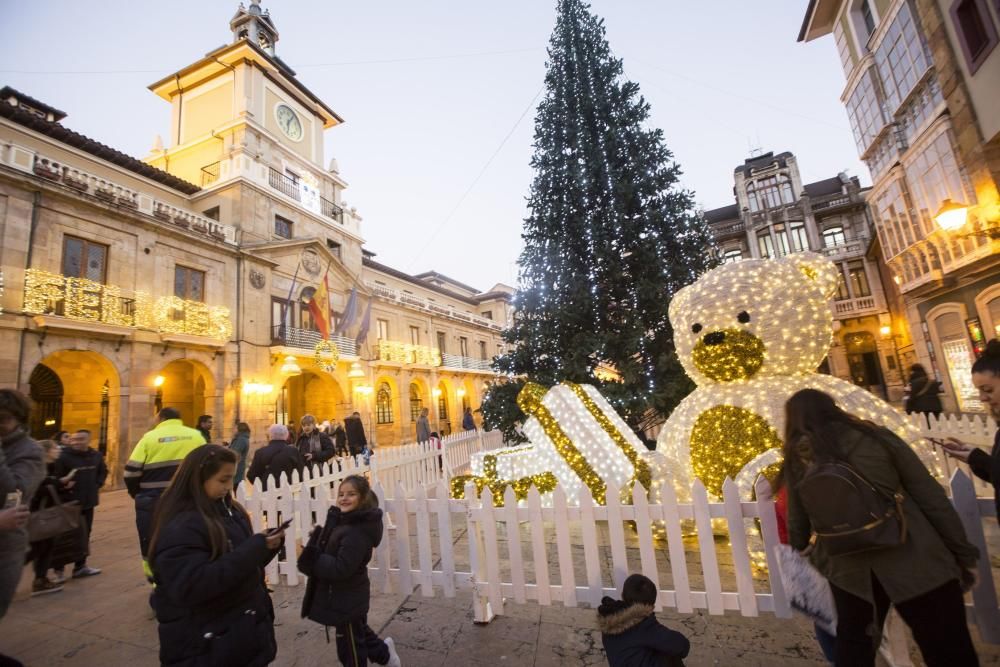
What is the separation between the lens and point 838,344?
862 inches

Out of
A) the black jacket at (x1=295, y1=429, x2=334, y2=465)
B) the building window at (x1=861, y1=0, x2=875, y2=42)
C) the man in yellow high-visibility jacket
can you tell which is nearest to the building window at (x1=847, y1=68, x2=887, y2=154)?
the building window at (x1=861, y1=0, x2=875, y2=42)

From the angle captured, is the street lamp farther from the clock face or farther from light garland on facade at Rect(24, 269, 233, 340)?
the clock face

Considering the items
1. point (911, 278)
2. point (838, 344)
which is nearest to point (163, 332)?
point (911, 278)

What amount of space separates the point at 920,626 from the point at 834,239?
28.0 m

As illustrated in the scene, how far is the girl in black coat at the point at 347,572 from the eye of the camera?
228cm

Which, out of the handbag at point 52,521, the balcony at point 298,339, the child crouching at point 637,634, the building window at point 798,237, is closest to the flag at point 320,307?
the balcony at point 298,339

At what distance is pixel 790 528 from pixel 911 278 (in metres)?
15.8

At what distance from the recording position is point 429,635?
114 inches

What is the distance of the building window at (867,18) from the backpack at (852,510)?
17420 millimetres

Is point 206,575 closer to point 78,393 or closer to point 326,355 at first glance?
point 78,393

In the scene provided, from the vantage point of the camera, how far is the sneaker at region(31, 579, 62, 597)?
4008mm

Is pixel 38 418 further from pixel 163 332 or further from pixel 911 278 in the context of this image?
pixel 911 278

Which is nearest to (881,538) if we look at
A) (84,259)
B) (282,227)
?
(84,259)

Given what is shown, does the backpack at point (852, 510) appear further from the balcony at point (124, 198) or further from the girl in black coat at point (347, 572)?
the balcony at point (124, 198)
